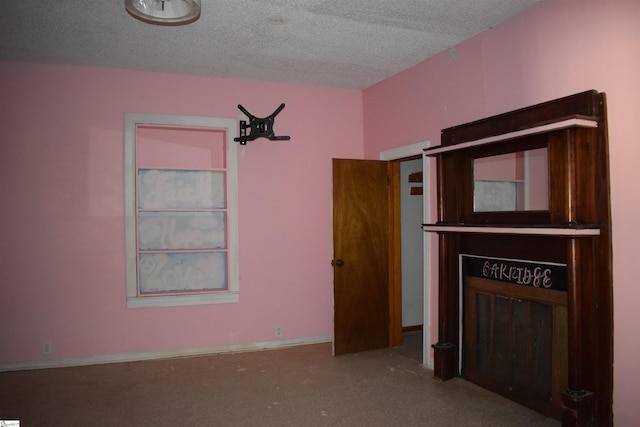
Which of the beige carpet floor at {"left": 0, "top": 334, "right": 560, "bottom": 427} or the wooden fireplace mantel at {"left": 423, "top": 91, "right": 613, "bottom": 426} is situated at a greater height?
the wooden fireplace mantel at {"left": 423, "top": 91, "right": 613, "bottom": 426}

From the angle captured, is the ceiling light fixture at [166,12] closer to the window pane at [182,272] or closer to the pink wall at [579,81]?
the pink wall at [579,81]

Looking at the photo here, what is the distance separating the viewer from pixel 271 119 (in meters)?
4.73

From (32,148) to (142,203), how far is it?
43.2 inches

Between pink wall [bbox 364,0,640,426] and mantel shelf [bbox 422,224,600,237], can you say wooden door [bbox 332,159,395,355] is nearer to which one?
pink wall [bbox 364,0,640,426]

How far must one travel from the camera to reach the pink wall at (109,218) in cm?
427

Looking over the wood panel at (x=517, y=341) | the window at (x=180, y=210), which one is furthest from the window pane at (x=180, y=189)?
the wood panel at (x=517, y=341)

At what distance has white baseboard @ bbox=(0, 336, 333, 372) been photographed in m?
4.27

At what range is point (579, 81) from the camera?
2.87 m

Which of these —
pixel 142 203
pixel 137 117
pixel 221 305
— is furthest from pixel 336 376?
pixel 137 117

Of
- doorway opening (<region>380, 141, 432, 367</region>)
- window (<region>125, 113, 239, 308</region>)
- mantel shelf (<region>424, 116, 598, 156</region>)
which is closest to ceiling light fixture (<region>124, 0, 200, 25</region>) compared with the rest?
mantel shelf (<region>424, 116, 598, 156</region>)

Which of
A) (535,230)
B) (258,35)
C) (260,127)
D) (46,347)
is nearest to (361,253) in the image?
(260,127)

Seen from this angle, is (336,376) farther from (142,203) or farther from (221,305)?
(142,203)

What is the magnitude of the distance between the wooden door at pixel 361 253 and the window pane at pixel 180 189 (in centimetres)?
129

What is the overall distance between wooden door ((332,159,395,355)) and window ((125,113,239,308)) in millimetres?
1119
